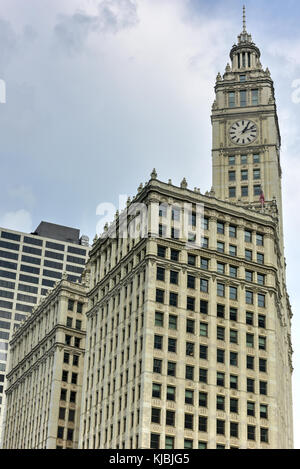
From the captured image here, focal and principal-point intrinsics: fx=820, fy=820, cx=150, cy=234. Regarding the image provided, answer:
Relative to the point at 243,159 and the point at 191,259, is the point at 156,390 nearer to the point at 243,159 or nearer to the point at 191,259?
the point at 191,259

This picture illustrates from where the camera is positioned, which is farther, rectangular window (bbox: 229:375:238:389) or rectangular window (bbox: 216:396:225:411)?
rectangular window (bbox: 229:375:238:389)

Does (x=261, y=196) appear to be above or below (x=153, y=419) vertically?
above

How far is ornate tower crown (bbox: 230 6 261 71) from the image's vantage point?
540 feet

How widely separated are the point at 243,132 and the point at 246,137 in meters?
1.52

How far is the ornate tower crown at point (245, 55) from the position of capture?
164 meters

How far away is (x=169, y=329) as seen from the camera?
108312 millimetres

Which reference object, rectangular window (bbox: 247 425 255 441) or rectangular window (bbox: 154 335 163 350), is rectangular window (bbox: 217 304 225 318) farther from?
rectangular window (bbox: 247 425 255 441)

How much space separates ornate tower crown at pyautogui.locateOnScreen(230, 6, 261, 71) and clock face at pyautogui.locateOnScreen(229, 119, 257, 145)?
49.9 ft

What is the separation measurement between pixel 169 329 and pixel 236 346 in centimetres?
1064

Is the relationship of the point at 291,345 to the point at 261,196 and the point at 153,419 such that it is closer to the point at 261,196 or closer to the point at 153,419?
the point at 261,196

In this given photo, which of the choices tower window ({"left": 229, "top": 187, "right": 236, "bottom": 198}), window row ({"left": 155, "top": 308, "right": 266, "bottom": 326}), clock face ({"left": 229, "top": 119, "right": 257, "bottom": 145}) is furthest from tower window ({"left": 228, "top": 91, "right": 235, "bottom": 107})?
window row ({"left": 155, "top": 308, "right": 266, "bottom": 326})

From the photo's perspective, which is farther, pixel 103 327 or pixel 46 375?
pixel 46 375

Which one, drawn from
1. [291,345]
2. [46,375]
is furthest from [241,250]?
[46,375]

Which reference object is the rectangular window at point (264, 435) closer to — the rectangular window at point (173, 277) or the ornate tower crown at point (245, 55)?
the rectangular window at point (173, 277)
